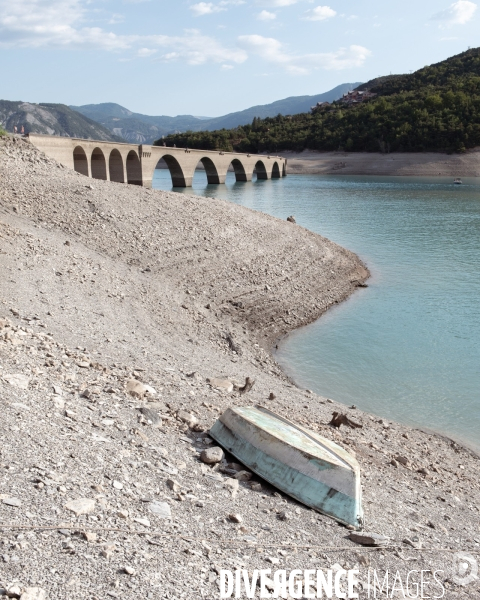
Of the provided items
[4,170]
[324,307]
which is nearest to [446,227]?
[324,307]

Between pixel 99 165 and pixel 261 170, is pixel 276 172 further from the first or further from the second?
pixel 99 165

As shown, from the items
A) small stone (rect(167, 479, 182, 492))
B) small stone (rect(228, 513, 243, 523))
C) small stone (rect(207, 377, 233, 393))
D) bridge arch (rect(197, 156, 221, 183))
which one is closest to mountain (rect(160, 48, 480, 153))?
bridge arch (rect(197, 156, 221, 183))

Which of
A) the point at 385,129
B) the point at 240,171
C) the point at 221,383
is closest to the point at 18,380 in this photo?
the point at 221,383

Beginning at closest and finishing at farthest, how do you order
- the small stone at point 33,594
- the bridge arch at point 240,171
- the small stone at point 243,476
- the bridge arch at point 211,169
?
the small stone at point 33,594
the small stone at point 243,476
the bridge arch at point 211,169
the bridge arch at point 240,171

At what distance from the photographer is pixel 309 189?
61.1m

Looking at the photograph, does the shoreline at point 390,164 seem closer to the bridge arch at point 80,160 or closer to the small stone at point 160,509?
the bridge arch at point 80,160

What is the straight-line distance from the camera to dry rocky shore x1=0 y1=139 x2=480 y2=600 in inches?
187

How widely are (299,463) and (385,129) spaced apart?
91.1m

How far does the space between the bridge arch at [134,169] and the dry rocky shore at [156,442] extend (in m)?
34.5

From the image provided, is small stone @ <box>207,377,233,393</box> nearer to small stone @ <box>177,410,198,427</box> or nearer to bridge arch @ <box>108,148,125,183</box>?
small stone @ <box>177,410,198,427</box>

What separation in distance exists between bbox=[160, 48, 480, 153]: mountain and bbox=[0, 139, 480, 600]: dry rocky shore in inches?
2876

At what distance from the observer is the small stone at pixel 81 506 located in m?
5.05

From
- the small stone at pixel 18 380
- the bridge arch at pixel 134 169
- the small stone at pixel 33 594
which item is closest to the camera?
the small stone at pixel 33 594

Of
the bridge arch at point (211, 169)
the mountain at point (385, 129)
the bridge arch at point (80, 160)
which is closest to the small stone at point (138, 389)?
the bridge arch at point (80, 160)
